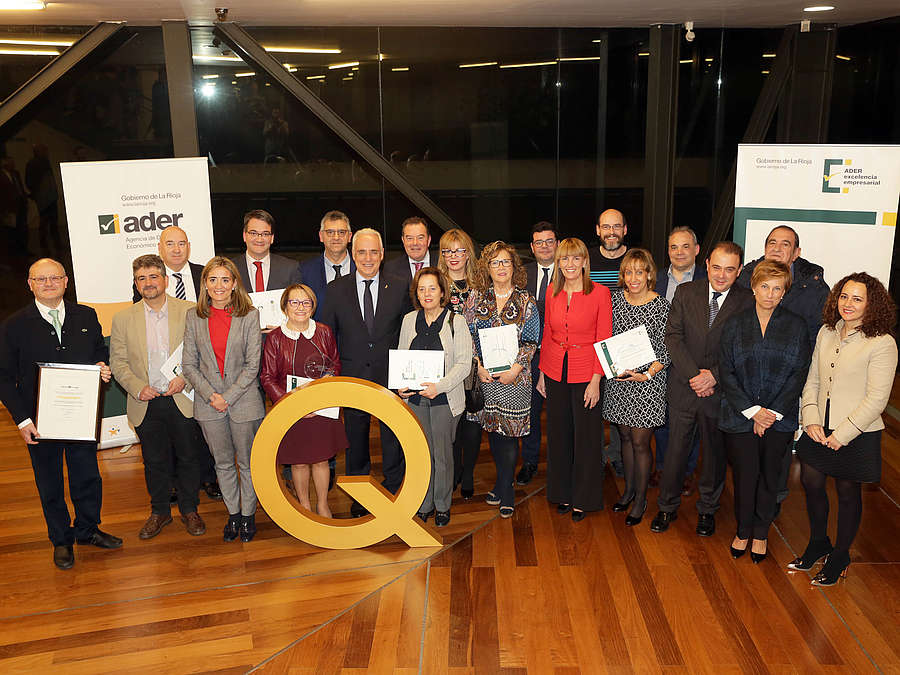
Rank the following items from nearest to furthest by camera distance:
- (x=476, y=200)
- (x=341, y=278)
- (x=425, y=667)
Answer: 1. (x=425, y=667)
2. (x=341, y=278)
3. (x=476, y=200)

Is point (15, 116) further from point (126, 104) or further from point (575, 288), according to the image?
point (575, 288)

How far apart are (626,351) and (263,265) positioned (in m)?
2.70

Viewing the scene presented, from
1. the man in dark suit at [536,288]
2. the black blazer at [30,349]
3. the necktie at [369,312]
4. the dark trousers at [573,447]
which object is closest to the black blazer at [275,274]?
the necktie at [369,312]

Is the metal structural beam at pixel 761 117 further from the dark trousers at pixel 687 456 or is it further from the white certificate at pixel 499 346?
the white certificate at pixel 499 346

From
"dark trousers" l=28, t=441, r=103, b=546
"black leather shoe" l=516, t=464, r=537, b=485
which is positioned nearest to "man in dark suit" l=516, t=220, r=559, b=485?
"black leather shoe" l=516, t=464, r=537, b=485

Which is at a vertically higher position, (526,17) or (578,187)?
(526,17)

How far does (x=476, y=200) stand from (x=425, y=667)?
593 centimetres

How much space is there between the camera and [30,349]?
4.18 meters

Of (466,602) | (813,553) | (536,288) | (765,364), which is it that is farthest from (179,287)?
(813,553)

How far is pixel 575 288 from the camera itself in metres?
4.49

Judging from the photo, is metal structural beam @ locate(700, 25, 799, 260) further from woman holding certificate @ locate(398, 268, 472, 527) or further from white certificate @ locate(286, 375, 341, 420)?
white certificate @ locate(286, 375, 341, 420)

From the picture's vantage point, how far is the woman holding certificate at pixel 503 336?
4.50m

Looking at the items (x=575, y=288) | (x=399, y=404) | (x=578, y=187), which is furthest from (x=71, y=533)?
(x=578, y=187)

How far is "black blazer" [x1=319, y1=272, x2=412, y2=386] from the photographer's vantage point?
15.5 ft
